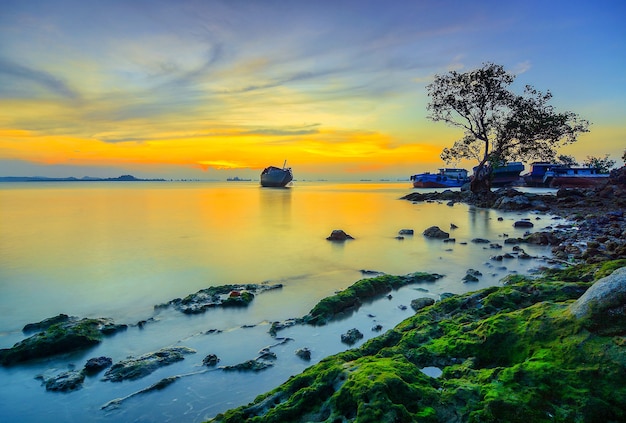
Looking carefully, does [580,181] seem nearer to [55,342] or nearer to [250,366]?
[250,366]

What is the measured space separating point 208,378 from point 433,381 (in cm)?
385

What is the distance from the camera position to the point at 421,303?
9.23m

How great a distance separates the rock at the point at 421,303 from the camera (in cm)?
912

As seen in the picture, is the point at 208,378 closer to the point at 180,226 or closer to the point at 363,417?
the point at 363,417

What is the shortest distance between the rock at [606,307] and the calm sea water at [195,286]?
4.12 meters

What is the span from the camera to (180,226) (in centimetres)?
2855

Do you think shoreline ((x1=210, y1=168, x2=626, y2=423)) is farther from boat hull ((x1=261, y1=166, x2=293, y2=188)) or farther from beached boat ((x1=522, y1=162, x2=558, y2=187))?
boat hull ((x1=261, y1=166, x2=293, y2=188))

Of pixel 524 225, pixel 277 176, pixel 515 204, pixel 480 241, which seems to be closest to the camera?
pixel 480 241

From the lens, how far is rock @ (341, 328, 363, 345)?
294 inches

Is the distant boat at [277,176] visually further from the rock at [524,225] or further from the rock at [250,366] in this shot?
the rock at [250,366]

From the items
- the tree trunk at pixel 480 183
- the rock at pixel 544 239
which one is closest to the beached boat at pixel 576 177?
the tree trunk at pixel 480 183

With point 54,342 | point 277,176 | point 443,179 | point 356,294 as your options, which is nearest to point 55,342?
point 54,342

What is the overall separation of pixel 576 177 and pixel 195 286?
2588 inches

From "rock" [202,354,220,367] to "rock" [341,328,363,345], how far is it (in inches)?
95.8
